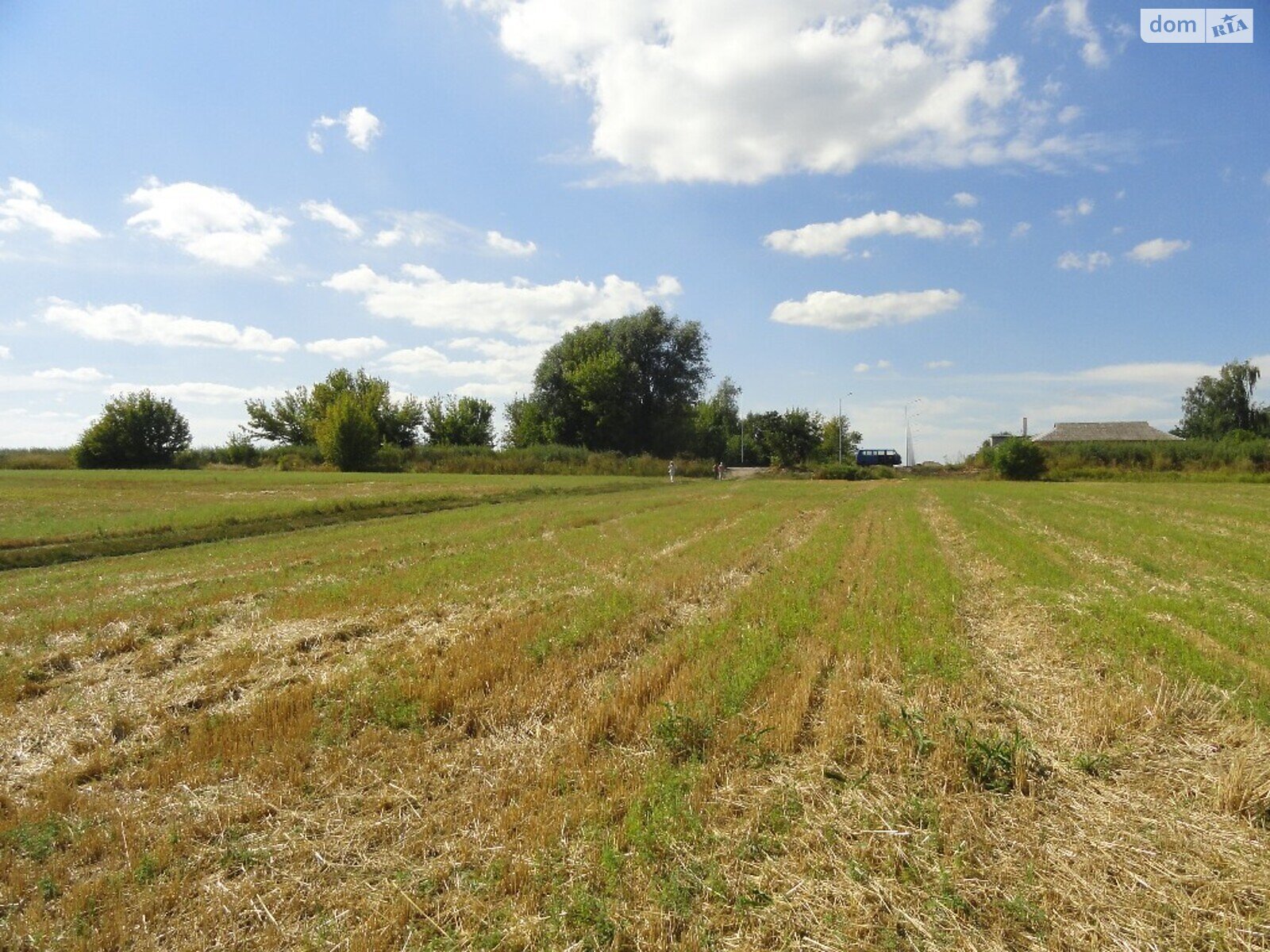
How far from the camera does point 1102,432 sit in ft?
341

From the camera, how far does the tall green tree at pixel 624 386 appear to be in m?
88.0

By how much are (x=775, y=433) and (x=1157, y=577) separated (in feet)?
245

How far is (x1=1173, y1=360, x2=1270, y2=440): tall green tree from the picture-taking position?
10262 cm

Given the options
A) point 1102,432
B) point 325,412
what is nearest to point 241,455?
point 325,412

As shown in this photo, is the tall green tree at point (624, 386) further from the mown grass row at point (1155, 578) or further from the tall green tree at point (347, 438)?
the mown grass row at point (1155, 578)

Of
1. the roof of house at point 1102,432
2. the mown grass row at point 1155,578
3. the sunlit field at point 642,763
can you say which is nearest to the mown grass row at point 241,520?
the sunlit field at point 642,763

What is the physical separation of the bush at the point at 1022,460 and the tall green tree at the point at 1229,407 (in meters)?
56.7

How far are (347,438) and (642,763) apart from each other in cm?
7632

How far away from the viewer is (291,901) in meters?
4.33

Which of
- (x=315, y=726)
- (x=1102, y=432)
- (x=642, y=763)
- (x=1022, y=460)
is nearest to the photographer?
(x=642, y=763)

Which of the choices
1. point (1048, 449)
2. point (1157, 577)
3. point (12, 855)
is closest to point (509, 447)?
point (1048, 449)

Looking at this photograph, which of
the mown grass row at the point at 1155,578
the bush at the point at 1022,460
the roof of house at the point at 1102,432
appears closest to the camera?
the mown grass row at the point at 1155,578

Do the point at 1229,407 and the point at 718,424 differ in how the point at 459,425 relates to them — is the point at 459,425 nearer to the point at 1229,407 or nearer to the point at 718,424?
the point at 718,424

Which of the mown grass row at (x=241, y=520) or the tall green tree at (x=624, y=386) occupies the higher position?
the tall green tree at (x=624, y=386)
